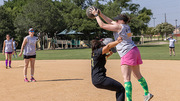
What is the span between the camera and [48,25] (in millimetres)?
45250

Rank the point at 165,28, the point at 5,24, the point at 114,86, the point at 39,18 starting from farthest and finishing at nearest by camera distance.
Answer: the point at 165,28, the point at 5,24, the point at 39,18, the point at 114,86

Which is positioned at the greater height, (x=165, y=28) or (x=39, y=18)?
(x=165, y=28)

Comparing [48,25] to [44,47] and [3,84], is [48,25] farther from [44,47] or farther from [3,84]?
[3,84]

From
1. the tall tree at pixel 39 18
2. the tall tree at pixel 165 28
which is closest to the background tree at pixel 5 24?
the tall tree at pixel 39 18

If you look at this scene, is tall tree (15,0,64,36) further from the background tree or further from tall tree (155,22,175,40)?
tall tree (155,22,175,40)

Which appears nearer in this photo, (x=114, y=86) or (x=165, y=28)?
(x=114, y=86)

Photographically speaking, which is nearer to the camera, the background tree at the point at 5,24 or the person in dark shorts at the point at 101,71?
the person in dark shorts at the point at 101,71

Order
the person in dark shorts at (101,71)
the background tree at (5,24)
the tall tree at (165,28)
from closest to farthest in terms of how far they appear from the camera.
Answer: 1. the person in dark shorts at (101,71)
2. the background tree at (5,24)
3. the tall tree at (165,28)

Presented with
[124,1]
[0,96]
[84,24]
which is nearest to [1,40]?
[84,24]

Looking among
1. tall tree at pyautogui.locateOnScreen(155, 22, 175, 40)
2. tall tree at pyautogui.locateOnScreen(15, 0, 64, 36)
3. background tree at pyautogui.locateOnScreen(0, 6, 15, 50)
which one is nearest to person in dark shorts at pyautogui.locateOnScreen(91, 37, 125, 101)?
tall tree at pyautogui.locateOnScreen(15, 0, 64, 36)

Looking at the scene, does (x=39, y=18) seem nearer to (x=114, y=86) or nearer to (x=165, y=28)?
(x=114, y=86)

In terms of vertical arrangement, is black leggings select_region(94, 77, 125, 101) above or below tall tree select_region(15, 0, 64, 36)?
below

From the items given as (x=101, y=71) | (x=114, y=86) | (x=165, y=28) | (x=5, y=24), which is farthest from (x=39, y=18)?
(x=165, y=28)

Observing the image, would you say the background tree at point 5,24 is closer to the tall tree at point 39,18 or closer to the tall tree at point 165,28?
the tall tree at point 39,18
